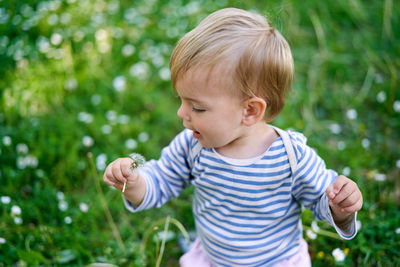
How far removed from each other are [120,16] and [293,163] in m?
2.61

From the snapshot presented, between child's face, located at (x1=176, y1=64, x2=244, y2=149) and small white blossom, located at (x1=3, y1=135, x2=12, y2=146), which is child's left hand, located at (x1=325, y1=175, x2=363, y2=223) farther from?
small white blossom, located at (x1=3, y1=135, x2=12, y2=146)

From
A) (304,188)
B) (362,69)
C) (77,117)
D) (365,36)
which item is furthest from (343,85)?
(77,117)

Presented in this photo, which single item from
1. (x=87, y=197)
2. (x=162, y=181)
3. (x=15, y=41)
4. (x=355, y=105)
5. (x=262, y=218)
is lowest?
(x=355, y=105)

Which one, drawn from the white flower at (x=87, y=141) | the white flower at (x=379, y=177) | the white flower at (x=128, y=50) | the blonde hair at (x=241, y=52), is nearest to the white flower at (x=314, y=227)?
the white flower at (x=379, y=177)

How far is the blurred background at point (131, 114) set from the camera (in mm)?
1942

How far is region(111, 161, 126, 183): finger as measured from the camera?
1.46m

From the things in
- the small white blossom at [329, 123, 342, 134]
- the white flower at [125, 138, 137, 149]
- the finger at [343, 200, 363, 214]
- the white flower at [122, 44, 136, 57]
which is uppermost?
the finger at [343, 200, 363, 214]

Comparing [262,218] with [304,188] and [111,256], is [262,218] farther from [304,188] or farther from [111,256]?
[111,256]

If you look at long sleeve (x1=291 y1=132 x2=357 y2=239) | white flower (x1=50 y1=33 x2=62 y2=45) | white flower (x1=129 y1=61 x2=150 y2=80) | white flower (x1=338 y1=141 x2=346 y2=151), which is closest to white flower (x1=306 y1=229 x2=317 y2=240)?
long sleeve (x1=291 y1=132 x2=357 y2=239)

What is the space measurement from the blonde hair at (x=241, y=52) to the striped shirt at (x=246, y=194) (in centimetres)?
25

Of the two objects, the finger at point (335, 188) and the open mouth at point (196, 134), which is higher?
the open mouth at point (196, 134)

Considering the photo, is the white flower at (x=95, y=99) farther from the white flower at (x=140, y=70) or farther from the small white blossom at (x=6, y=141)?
the small white blossom at (x=6, y=141)

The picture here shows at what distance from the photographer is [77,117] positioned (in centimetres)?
267

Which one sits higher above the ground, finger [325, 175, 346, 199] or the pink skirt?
finger [325, 175, 346, 199]
